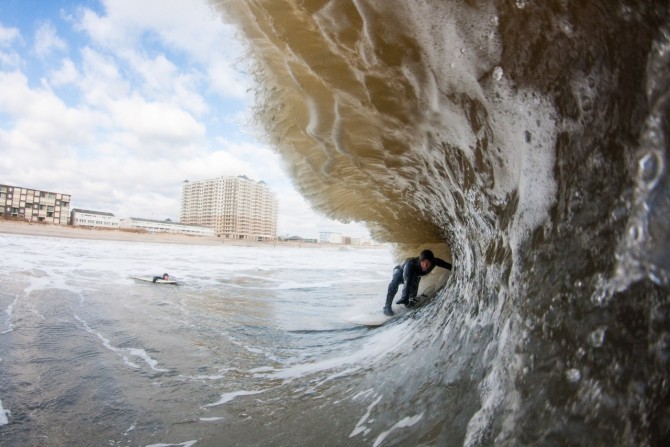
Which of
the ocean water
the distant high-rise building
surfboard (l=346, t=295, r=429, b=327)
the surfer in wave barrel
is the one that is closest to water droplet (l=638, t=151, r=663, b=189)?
the ocean water

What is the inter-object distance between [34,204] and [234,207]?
36113mm

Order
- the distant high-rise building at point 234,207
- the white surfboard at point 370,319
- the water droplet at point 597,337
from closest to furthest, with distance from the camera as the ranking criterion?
the water droplet at point 597,337, the white surfboard at point 370,319, the distant high-rise building at point 234,207

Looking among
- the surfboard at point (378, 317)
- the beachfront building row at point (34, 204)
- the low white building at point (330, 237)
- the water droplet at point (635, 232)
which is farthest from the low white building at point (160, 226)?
the water droplet at point (635, 232)

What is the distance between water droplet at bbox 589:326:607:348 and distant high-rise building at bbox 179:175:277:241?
3098 inches

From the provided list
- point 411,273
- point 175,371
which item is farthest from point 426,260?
point 175,371

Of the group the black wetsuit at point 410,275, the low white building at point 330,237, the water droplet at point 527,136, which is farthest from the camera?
the low white building at point 330,237

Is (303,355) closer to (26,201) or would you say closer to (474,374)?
(474,374)

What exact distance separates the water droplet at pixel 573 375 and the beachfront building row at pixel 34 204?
244 feet

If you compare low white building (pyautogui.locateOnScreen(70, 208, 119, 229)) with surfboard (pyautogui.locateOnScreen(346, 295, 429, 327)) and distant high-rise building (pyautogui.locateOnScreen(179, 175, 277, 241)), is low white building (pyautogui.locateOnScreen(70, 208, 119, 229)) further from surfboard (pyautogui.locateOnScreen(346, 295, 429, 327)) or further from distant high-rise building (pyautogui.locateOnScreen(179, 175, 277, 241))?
surfboard (pyautogui.locateOnScreen(346, 295, 429, 327))

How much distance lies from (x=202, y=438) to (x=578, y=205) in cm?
239

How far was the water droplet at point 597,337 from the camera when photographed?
0.95 metres

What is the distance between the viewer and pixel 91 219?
67.7 metres

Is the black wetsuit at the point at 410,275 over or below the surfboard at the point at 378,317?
over

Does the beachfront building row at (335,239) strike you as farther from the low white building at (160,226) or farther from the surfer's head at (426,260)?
the surfer's head at (426,260)
